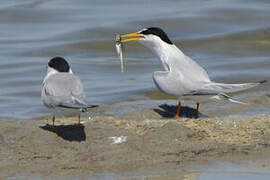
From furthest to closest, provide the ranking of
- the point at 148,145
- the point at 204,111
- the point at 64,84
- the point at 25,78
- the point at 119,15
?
the point at 119,15 → the point at 25,78 → the point at 204,111 → the point at 64,84 → the point at 148,145

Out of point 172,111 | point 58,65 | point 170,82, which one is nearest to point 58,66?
point 58,65

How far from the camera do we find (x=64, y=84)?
6148 millimetres

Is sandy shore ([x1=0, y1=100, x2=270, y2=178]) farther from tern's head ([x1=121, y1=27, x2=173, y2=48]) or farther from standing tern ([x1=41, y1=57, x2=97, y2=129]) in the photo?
tern's head ([x1=121, y1=27, x2=173, y2=48])

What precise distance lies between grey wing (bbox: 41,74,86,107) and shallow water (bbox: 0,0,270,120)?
2243 mm

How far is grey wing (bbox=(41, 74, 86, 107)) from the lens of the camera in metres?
5.87

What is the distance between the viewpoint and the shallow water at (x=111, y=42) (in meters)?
9.95

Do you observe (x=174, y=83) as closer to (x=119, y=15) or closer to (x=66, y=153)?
(x=66, y=153)

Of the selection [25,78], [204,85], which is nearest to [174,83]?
[204,85]

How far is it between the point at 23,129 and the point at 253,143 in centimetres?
197

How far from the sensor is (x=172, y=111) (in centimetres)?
798

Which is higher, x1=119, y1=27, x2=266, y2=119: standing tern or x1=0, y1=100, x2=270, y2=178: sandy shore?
x1=119, y1=27, x2=266, y2=119: standing tern

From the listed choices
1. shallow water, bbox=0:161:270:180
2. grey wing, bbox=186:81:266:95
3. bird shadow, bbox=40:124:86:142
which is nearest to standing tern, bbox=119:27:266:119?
grey wing, bbox=186:81:266:95

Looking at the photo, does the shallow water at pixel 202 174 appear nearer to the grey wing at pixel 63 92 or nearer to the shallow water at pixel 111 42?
the grey wing at pixel 63 92

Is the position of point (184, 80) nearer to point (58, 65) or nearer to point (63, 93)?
point (58, 65)
